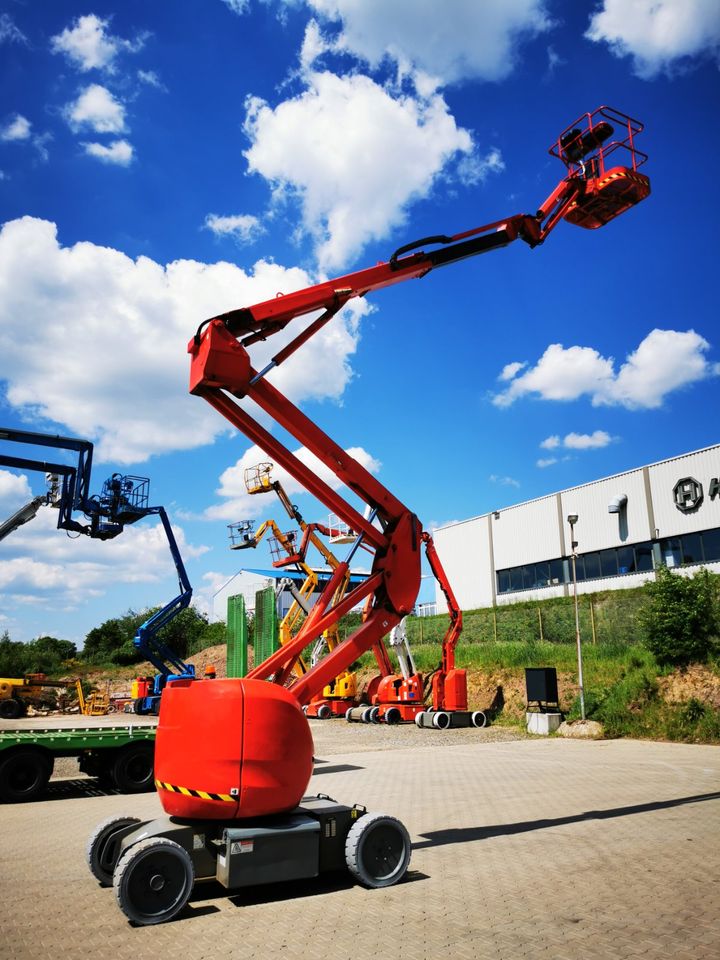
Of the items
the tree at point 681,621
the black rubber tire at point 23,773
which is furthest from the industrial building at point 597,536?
the black rubber tire at point 23,773

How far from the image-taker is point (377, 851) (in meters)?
7.11

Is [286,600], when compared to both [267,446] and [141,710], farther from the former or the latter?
[267,446]

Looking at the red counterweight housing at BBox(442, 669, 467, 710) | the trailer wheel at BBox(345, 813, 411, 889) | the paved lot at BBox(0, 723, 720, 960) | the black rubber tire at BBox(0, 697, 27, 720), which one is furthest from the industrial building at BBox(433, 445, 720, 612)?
the black rubber tire at BBox(0, 697, 27, 720)

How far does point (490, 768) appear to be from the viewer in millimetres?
15602

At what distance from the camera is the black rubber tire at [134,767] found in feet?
42.0

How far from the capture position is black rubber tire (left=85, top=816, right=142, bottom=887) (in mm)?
7059

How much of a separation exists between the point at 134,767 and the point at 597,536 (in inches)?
1218

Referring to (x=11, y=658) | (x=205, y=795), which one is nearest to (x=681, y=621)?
(x=205, y=795)

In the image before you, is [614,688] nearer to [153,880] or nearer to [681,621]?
[681,621]

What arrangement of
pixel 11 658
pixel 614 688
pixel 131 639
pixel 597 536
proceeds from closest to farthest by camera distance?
pixel 614 688 < pixel 597 536 < pixel 11 658 < pixel 131 639

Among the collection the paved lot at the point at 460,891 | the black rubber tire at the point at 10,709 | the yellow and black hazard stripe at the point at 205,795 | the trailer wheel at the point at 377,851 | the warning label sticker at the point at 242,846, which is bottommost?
the black rubber tire at the point at 10,709

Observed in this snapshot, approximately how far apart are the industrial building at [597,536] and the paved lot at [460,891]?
17.6m

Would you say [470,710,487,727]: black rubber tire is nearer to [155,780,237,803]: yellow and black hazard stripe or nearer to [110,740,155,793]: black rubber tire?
[110,740,155,793]: black rubber tire

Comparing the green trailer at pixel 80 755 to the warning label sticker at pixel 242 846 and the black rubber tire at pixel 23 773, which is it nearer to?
the black rubber tire at pixel 23 773
